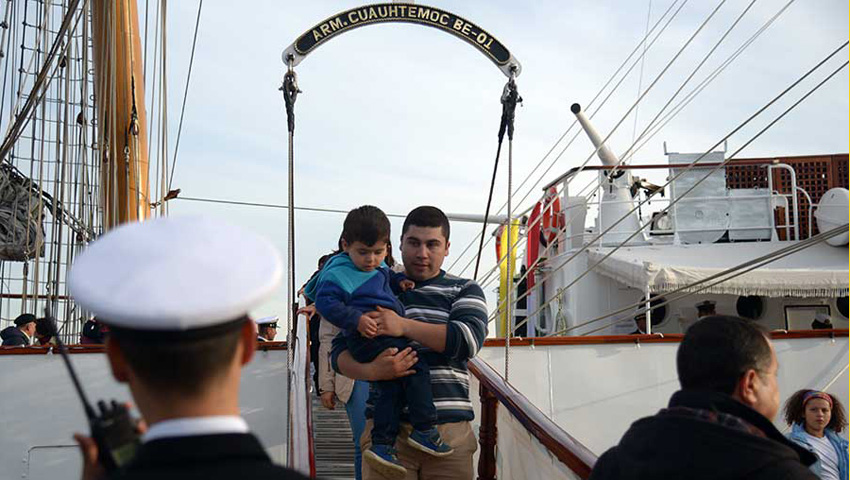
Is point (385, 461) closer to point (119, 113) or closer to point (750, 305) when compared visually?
point (119, 113)

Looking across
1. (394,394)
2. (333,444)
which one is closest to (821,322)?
(333,444)

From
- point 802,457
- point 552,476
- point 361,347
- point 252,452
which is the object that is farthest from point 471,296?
point 252,452

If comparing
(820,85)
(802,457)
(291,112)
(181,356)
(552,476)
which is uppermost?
(820,85)

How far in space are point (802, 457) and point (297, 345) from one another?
14.8ft

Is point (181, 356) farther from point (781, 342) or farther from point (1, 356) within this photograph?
point (781, 342)

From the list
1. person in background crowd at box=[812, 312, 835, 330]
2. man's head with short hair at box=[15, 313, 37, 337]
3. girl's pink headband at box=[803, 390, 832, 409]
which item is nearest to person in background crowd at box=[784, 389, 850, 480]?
girl's pink headband at box=[803, 390, 832, 409]

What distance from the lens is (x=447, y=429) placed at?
3.30 m

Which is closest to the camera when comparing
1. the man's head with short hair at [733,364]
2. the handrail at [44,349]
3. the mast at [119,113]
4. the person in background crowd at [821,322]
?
the man's head with short hair at [733,364]

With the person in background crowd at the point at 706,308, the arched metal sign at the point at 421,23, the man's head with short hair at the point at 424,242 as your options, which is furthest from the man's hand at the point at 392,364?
the person in background crowd at the point at 706,308

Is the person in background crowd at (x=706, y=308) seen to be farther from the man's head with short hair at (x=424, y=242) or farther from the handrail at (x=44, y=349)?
the man's head with short hair at (x=424, y=242)

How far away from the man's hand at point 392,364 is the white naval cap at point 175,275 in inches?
74.7

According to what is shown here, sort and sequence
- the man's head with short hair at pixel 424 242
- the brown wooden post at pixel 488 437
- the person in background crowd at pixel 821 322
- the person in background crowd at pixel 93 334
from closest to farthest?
the man's head with short hair at pixel 424 242, the brown wooden post at pixel 488 437, the person in background crowd at pixel 93 334, the person in background crowd at pixel 821 322

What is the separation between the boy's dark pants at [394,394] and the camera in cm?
319

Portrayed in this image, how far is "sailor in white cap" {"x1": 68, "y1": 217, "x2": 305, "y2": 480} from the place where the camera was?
1.13 m
